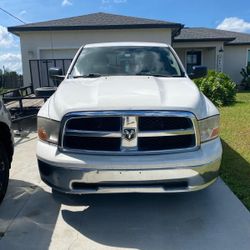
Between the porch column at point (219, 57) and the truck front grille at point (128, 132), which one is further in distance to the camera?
the porch column at point (219, 57)

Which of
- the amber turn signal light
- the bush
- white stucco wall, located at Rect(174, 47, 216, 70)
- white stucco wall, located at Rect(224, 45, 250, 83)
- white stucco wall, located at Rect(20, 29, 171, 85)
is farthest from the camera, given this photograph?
white stucco wall, located at Rect(224, 45, 250, 83)

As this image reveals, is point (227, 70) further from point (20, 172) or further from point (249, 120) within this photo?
point (20, 172)

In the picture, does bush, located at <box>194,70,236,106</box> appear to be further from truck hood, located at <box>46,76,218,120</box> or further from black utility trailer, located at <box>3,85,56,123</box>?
truck hood, located at <box>46,76,218,120</box>

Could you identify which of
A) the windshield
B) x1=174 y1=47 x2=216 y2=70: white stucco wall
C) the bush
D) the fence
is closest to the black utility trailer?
the fence

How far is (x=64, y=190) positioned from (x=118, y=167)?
610mm

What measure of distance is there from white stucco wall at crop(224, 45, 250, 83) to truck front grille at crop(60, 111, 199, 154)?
19.9 metres

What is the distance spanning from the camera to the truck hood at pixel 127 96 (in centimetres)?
337

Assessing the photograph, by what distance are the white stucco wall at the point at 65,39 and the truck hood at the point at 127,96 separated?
34.3 ft

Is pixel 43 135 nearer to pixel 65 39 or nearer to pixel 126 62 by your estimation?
pixel 126 62

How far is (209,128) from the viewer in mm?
3498

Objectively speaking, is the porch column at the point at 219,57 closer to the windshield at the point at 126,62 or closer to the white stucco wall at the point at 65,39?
the white stucco wall at the point at 65,39

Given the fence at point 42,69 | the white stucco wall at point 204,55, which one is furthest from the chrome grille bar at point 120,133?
the white stucco wall at point 204,55

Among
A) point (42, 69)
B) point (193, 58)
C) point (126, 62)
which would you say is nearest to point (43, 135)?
point (126, 62)

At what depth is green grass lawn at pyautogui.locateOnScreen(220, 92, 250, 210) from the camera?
180 inches
